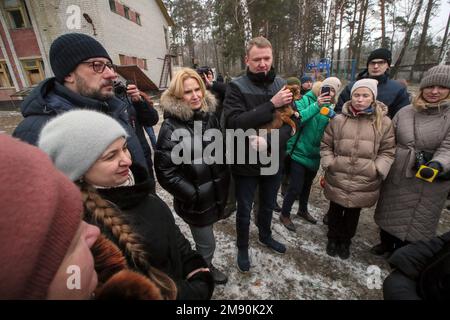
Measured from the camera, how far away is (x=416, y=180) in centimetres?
237

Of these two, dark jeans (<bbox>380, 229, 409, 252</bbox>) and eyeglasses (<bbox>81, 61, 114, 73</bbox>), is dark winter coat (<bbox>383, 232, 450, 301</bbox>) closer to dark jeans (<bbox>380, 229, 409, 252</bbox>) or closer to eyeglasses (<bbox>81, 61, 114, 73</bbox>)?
dark jeans (<bbox>380, 229, 409, 252</bbox>)

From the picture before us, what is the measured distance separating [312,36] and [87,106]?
108 ft

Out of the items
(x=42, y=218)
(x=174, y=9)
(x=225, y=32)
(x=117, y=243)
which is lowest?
(x=117, y=243)

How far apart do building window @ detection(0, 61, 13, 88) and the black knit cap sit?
18724 millimetres

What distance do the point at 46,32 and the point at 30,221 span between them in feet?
59.6

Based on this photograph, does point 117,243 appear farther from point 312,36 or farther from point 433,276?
point 312,36

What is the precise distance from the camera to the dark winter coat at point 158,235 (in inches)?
44.7

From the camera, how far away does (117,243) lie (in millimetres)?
1021

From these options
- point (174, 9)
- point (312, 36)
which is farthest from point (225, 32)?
point (174, 9)

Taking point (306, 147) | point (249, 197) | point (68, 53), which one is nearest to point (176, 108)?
point (68, 53)

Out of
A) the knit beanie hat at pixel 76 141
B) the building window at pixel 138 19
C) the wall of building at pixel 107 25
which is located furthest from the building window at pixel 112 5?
the knit beanie hat at pixel 76 141

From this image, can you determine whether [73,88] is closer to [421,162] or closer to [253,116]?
[253,116]

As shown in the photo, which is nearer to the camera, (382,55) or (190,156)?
(190,156)

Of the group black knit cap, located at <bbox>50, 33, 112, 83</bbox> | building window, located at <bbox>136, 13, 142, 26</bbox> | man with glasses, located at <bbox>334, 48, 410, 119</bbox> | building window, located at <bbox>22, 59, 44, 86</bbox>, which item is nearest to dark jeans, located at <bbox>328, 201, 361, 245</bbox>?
man with glasses, located at <bbox>334, 48, 410, 119</bbox>
